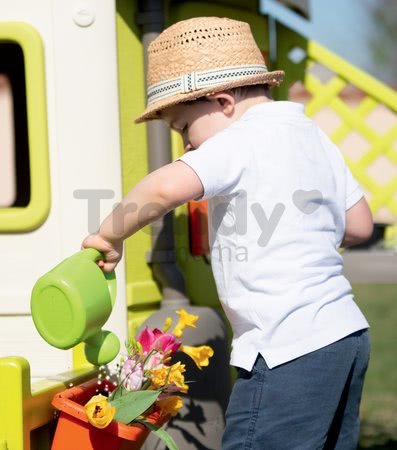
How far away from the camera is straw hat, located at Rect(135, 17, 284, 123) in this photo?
191 centimetres

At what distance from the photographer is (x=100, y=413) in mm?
1732

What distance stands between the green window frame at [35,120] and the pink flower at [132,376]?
611 millimetres

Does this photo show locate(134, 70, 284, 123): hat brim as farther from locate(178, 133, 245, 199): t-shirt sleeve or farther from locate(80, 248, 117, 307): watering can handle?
locate(80, 248, 117, 307): watering can handle

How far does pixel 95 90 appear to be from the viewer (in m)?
2.34

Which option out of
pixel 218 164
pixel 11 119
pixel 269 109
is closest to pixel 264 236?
pixel 218 164

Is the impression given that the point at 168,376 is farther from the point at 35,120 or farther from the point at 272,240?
the point at 35,120

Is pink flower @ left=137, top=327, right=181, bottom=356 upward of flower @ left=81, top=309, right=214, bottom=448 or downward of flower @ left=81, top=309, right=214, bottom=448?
upward

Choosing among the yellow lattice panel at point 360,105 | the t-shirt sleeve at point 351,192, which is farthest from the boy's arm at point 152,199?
→ the yellow lattice panel at point 360,105

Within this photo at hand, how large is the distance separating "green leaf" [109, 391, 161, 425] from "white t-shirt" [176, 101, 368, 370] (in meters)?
0.20

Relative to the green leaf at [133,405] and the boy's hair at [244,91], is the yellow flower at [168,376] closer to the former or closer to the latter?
the green leaf at [133,405]

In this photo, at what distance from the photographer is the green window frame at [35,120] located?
233cm

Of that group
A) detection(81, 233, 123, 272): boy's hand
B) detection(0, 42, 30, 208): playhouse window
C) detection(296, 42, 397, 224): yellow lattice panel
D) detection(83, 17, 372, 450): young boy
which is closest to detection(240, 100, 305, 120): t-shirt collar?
detection(83, 17, 372, 450): young boy

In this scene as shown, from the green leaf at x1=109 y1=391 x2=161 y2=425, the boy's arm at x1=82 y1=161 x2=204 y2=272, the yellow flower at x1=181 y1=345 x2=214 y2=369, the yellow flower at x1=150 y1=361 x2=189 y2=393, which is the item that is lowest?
the green leaf at x1=109 y1=391 x2=161 y2=425

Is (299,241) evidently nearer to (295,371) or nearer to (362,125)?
(295,371)
